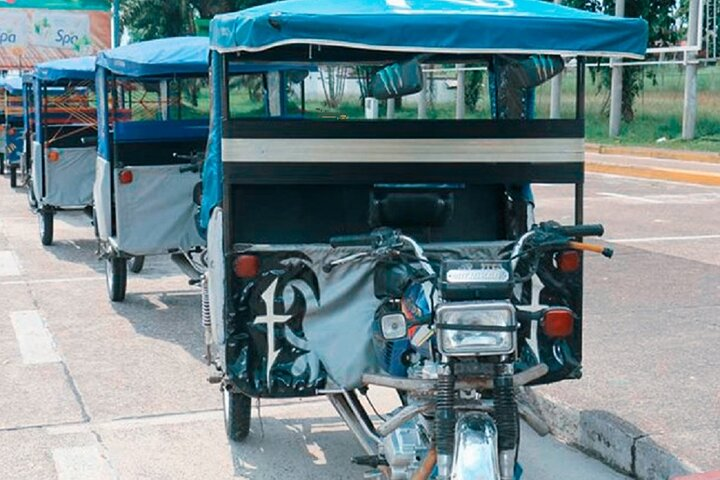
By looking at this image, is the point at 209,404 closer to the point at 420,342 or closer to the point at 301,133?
the point at 301,133

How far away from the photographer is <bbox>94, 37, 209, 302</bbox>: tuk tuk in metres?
9.28

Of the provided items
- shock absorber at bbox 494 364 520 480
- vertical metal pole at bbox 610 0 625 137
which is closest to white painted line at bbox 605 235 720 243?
shock absorber at bbox 494 364 520 480

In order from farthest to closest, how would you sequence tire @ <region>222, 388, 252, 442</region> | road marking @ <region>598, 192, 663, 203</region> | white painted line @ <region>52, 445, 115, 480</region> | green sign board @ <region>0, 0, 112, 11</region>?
green sign board @ <region>0, 0, 112, 11</region>, road marking @ <region>598, 192, 663, 203</region>, tire @ <region>222, 388, 252, 442</region>, white painted line @ <region>52, 445, 115, 480</region>

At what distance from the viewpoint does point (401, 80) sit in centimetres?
519

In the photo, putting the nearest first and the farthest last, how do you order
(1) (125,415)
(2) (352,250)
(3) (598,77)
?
(2) (352,250) < (1) (125,415) < (3) (598,77)

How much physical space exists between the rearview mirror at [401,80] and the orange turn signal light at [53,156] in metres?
8.87

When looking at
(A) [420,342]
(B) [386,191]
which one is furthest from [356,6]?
(A) [420,342]

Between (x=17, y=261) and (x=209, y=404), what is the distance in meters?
6.34

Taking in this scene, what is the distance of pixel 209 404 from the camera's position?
22.5 feet

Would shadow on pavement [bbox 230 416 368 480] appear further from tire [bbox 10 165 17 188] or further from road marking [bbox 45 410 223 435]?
tire [bbox 10 165 17 188]

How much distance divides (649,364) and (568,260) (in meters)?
1.97

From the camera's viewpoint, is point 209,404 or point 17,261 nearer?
point 209,404

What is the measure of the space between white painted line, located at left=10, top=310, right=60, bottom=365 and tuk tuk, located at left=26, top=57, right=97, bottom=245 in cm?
401

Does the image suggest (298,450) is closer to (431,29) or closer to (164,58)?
(431,29)
